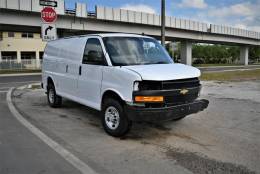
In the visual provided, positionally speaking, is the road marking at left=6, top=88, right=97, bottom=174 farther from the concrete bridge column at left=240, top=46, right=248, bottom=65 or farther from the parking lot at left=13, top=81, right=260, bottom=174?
the concrete bridge column at left=240, top=46, right=248, bottom=65

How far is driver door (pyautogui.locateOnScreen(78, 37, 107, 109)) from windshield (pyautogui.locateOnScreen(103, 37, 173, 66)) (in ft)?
0.79

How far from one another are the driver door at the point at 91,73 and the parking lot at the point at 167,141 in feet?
2.13

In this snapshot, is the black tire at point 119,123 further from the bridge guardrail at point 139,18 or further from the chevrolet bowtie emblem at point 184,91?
the bridge guardrail at point 139,18

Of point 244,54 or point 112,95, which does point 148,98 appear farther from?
point 244,54

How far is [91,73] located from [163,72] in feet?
5.92

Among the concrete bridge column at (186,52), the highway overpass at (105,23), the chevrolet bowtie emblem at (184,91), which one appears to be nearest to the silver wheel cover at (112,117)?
the chevrolet bowtie emblem at (184,91)

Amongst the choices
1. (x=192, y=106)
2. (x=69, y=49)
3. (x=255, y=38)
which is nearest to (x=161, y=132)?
(x=192, y=106)

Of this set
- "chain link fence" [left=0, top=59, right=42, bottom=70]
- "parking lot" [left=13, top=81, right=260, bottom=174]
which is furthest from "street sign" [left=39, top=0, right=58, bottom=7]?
"chain link fence" [left=0, top=59, right=42, bottom=70]

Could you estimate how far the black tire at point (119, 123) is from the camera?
19.0ft

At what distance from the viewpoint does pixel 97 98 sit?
6.54 m

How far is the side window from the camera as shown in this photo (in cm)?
645

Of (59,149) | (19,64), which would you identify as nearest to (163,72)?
(59,149)

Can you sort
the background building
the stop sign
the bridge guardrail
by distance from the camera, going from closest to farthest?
the stop sign, the bridge guardrail, the background building

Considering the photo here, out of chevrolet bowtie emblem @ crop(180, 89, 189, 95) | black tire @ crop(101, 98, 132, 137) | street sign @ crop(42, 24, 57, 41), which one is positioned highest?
street sign @ crop(42, 24, 57, 41)
